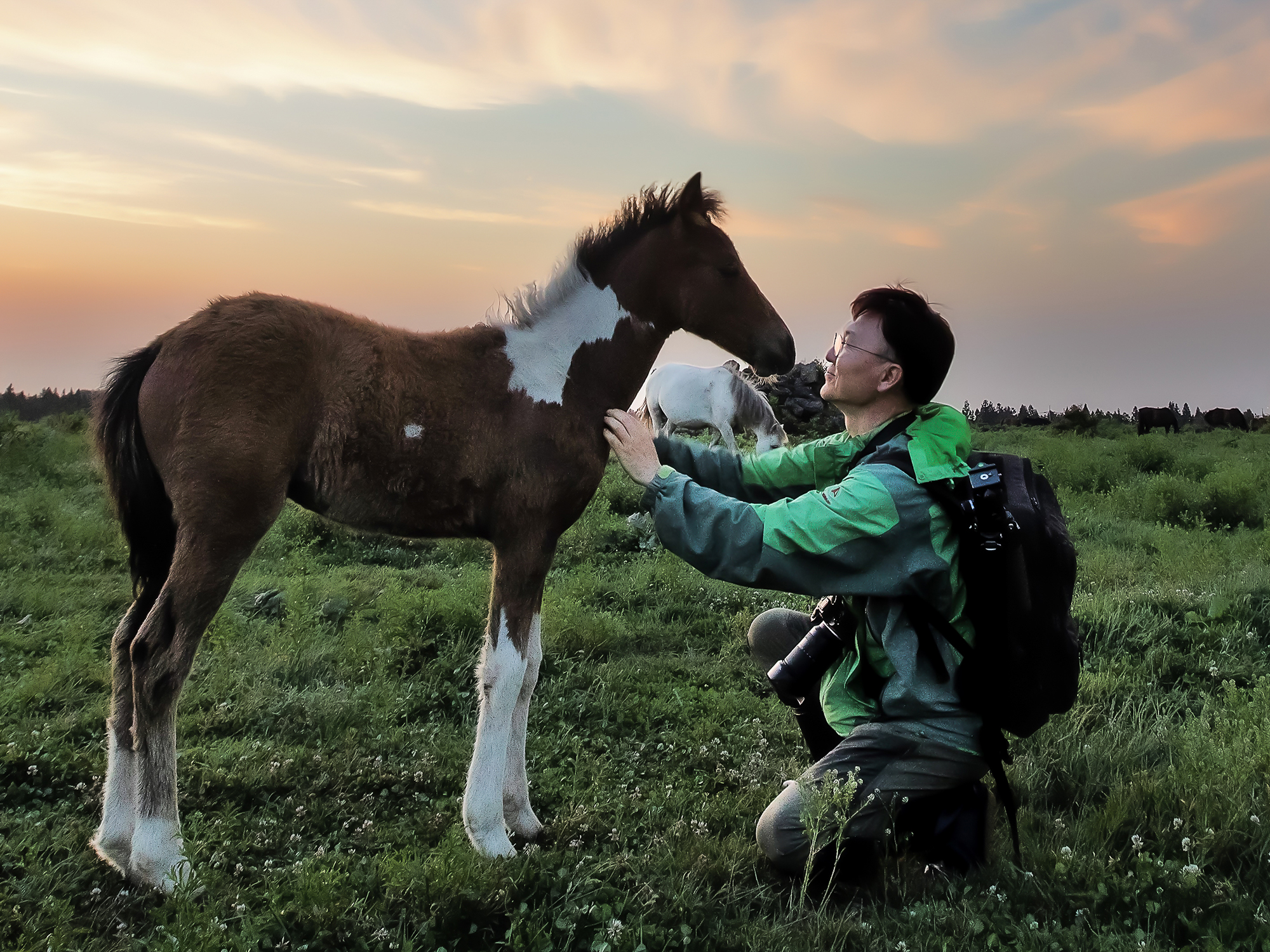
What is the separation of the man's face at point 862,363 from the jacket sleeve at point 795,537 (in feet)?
1.28

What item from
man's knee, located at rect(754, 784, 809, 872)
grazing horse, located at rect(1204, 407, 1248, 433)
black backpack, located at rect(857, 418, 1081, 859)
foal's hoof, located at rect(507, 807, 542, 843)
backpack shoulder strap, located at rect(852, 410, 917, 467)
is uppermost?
grazing horse, located at rect(1204, 407, 1248, 433)

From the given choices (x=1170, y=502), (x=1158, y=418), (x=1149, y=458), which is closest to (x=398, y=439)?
(x=1170, y=502)

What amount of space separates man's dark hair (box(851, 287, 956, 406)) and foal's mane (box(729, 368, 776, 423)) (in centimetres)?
1061

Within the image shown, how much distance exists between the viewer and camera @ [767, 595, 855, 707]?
3.22m

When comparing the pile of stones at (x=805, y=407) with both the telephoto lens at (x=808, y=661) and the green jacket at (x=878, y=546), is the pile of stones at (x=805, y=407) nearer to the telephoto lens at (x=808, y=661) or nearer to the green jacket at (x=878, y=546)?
the telephoto lens at (x=808, y=661)

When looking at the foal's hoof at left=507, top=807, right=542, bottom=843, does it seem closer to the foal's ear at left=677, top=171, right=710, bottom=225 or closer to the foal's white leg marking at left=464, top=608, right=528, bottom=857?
the foal's white leg marking at left=464, top=608, right=528, bottom=857

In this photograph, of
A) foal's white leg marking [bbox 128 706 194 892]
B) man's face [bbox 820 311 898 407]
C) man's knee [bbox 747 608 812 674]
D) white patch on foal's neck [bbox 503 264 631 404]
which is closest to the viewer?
foal's white leg marking [bbox 128 706 194 892]

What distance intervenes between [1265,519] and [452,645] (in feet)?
30.9

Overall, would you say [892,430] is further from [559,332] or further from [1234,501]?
[1234,501]

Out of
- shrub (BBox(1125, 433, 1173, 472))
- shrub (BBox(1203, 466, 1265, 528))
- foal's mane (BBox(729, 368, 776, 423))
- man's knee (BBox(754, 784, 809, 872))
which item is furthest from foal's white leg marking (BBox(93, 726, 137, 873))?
shrub (BBox(1125, 433, 1173, 472))

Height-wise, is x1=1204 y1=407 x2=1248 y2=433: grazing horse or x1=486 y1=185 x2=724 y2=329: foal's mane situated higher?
x1=1204 y1=407 x2=1248 y2=433: grazing horse

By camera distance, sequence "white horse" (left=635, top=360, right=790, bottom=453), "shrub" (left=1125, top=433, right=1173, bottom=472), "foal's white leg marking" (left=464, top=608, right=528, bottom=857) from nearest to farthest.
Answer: "foal's white leg marking" (left=464, top=608, right=528, bottom=857) < "white horse" (left=635, top=360, right=790, bottom=453) < "shrub" (left=1125, top=433, right=1173, bottom=472)

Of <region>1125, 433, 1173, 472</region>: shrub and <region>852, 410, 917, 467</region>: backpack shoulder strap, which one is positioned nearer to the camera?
<region>852, 410, 917, 467</region>: backpack shoulder strap

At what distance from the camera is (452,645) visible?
5145 mm
